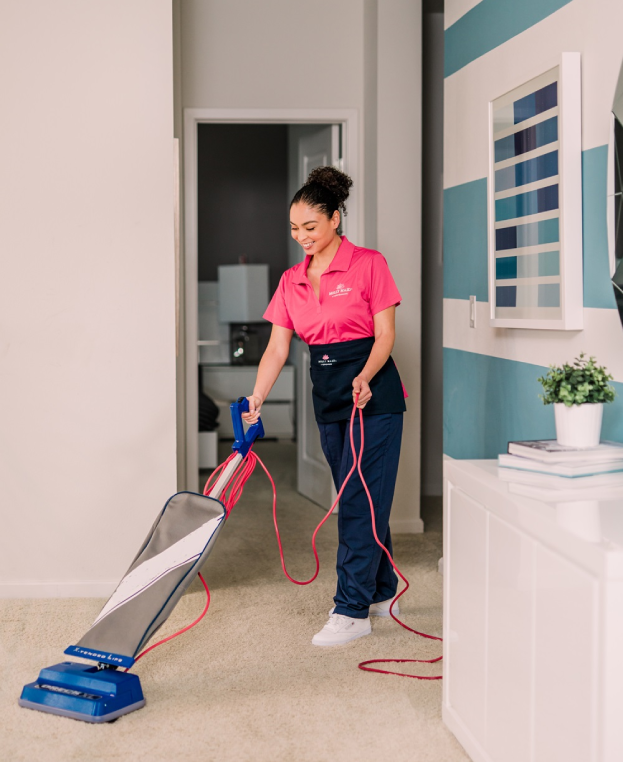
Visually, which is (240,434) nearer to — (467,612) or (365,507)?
(365,507)

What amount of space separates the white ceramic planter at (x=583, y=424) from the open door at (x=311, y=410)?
2696mm

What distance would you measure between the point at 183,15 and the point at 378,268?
88.4 inches

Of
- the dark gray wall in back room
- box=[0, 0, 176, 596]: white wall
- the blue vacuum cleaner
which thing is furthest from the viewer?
the dark gray wall in back room

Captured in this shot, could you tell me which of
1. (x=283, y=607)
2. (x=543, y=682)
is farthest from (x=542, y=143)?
(x=283, y=607)

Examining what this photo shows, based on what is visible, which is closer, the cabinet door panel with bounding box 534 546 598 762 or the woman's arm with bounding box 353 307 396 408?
the cabinet door panel with bounding box 534 546 598 762

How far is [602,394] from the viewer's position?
183 centimetres

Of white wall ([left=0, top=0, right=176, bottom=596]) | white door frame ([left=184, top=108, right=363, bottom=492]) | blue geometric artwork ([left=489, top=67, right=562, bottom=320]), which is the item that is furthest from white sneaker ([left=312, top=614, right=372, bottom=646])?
white door frame ([left=184, top=108, right=363, bottom=492])

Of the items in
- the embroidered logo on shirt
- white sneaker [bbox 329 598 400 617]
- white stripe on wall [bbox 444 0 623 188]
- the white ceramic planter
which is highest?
white stripe on wall [bbox 444 0 623 188]

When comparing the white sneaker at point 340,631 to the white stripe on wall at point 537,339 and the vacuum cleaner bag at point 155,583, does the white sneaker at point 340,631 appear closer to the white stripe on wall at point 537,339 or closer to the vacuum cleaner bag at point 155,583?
the vacuum cleaner bag at point 155,583

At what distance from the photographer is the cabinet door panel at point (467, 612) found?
1885 mm

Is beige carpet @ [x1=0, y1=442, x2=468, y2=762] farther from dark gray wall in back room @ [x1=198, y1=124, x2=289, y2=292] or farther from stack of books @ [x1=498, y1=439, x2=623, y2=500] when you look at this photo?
dark gray wall in back room @ [x1=198, y1=124, x2=289, y2=292]

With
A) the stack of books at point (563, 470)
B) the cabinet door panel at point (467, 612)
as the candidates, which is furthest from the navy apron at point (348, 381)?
the stack of books at point (563, 470)

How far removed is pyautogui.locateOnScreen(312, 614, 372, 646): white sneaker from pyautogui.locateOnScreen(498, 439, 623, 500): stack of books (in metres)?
1.13

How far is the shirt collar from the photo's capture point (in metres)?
2.77
